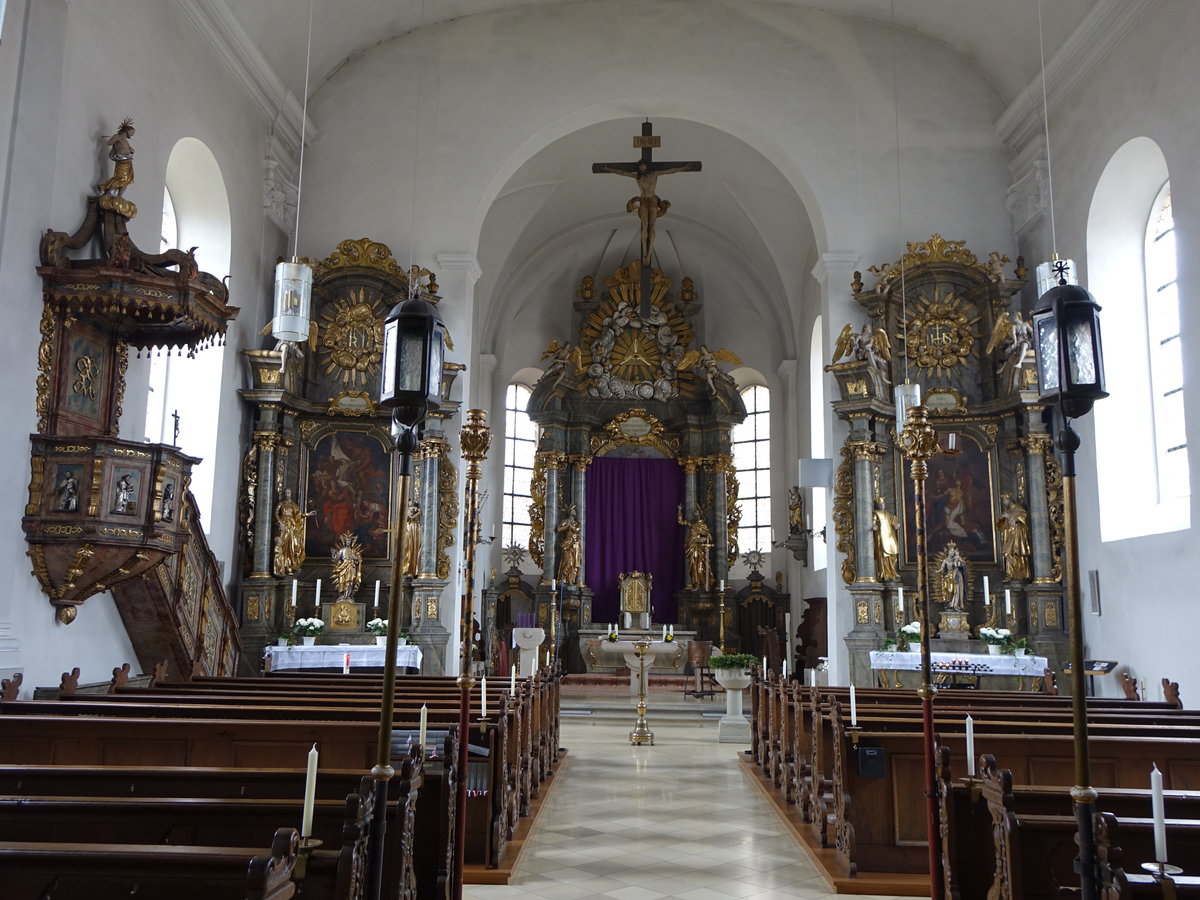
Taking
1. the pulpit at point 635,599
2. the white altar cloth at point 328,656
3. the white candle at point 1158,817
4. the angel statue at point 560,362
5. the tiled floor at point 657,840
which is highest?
the angel statue at point 560,362

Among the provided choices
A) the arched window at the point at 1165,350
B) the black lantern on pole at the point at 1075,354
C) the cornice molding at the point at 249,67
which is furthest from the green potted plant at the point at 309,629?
the black lantern on pole at the point at 1075,354

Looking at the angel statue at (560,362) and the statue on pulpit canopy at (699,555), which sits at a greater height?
the angel statue at (560,362)

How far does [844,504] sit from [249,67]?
30.3 feet

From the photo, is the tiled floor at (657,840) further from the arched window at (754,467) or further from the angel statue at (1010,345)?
the arched window at (754,467)

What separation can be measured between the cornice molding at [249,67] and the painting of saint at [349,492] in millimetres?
4322

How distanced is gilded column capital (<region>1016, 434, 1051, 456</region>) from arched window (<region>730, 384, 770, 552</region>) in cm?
914

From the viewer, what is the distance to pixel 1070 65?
492 inches

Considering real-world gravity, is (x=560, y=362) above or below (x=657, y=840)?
above

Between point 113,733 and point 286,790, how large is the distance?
1753mm

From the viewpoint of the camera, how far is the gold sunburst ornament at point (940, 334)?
44.8 ft

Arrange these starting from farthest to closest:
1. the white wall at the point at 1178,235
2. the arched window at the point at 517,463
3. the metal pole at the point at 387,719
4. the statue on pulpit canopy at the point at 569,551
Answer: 1. the arched window at the point at 517,463
2. the statue on pulpit canopy at the point at 569,551
3. the white wall at the point at 1178,235
4. the metal pole at the point at 387,719

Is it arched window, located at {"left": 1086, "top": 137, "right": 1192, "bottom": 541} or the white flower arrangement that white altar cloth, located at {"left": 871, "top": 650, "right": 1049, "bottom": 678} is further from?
the white flower arrangement

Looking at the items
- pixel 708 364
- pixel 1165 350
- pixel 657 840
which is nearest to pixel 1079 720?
pixel 657 840

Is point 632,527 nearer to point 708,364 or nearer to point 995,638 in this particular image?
point 708,364
